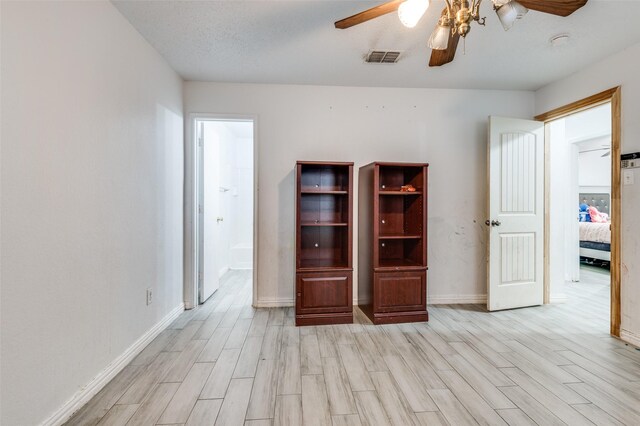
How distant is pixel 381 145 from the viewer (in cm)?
323

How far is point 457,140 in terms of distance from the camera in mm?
3271

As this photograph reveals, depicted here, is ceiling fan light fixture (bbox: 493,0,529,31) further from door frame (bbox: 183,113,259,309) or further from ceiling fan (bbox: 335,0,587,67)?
door frame (bbox: 183,113,259,309)

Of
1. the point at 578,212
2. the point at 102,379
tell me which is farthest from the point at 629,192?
the point at 102,379

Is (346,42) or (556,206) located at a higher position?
(346,42)

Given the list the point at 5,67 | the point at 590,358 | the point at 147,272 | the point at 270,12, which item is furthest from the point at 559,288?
the point at 5,67

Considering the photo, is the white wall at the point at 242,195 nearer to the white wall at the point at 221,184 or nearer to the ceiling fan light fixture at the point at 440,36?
the white wall at the point at 221,184

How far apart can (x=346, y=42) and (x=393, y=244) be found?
2014 millimetres

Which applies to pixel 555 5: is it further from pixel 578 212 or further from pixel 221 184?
pixel 578 212

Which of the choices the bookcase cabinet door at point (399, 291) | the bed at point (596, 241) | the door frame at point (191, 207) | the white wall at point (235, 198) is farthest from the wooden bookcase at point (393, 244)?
the bed at point (596, 241)

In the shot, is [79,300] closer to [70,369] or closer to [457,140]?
[70,369]

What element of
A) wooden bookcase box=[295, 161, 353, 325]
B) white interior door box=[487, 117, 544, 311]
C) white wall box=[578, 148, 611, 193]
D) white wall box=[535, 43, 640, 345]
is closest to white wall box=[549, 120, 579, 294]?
white interior door box=[487, 117, 544, 311]

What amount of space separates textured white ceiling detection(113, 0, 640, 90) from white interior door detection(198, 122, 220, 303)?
773 mm

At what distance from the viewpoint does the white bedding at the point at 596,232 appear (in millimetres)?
4941

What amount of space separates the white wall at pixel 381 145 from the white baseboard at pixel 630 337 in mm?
1115
